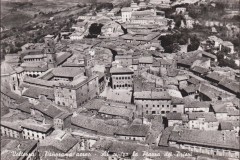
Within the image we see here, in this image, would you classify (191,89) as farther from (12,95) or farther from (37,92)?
(12,95)

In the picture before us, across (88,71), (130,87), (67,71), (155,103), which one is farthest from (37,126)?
(155,103)

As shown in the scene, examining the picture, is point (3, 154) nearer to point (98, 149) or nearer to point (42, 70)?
point (98, 149)

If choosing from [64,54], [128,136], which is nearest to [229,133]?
[128,136]

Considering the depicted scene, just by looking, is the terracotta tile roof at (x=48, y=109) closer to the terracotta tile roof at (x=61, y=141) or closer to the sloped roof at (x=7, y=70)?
the terracotta tile roof at (x=61, y=141)

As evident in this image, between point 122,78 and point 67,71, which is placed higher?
point 67,71

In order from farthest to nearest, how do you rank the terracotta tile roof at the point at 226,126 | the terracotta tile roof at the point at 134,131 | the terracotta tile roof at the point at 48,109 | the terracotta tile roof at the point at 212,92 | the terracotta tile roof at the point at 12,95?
the terracotta tile roof at the point at 12,95, the terracotta tile roof at the point at 212,92, the terracotta tile roof at the point at 48,109, the terracotta tile roof at the point at 226,126, the terracotta tile roof at the point at 134,131

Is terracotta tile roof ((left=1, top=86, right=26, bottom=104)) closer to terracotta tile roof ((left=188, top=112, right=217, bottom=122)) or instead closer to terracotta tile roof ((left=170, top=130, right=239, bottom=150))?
terracotta tile roof ((left=170, top=130, right=239, bottom=150))

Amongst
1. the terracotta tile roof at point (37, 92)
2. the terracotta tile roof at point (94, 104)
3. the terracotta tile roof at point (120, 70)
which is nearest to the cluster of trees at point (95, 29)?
the terracotta tile roof at point (120, 70)

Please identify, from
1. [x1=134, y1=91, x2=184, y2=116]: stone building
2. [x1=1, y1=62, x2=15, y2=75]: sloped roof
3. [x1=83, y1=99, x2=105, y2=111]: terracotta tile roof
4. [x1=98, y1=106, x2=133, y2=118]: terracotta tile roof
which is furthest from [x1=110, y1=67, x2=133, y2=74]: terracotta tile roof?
[x1=1, y1=62, x2=15, y2=75]: sloped roof
